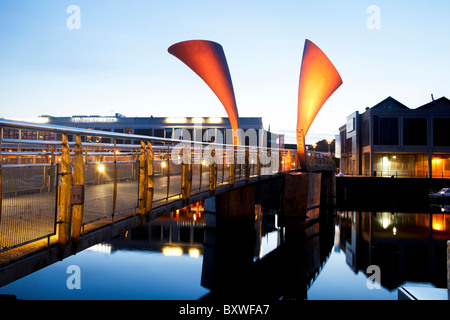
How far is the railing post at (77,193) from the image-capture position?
12.2 feet

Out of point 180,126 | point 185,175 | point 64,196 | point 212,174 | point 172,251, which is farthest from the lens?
point 180,126

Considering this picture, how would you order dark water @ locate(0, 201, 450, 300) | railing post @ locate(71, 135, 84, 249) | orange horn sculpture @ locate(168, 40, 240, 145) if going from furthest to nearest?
1. orange horn sculpture @ locate(168, 40, 240, 145)
2. dark water @ locate(0, 201, 450, 300)
3. railing post @ locate(71, 135, 84, 249)

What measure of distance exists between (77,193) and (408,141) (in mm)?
40207

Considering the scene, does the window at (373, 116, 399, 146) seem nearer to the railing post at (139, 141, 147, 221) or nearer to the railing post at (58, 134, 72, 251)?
the railing post at (139, 141, 147, 221)

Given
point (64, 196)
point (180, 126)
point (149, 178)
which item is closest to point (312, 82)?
point (149, 178)

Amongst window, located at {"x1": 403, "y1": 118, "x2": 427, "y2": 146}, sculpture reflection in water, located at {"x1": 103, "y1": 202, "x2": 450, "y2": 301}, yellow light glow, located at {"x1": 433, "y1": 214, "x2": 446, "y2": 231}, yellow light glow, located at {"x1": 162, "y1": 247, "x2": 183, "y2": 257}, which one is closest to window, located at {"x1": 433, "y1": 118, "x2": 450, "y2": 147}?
window, located at {"x1": 403, "y1": 118, "x2": 427, "y2": 146}

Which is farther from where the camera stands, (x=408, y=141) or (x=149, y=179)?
(x=408, y=141)

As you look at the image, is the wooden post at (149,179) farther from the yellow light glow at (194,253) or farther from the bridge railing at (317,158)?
the bridge railing at (317,158)

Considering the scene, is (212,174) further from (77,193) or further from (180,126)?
(180,126)

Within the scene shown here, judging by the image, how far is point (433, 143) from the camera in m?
36.4

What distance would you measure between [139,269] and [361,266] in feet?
31.9

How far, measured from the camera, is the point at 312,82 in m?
21.3

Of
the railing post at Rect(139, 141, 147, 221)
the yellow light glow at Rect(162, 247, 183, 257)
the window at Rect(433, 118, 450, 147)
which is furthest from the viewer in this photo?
the window at Rect(433, 118, 450, 147)

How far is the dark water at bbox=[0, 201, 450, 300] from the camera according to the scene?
12047 mm
